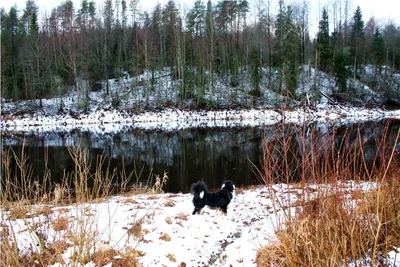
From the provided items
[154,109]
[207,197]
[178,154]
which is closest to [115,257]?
[207,197]

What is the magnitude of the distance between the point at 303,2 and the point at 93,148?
43914 millimetres

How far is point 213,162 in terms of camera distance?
43.6ft

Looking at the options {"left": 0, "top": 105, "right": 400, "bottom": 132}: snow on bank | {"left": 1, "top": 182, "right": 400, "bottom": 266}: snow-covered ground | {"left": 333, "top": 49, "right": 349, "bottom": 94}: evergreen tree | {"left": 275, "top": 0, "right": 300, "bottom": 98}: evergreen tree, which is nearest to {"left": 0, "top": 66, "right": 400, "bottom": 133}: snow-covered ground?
{"left": 0, "top": 105, "right": 400, "bottom": 132}: snow on bank

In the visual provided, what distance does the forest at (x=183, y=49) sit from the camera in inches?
1398

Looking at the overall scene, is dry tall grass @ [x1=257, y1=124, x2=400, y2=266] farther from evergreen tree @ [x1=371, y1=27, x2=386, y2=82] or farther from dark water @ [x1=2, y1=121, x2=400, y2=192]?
evergreen tree @ [x1=371, y1=27, x2=386, y2=82]

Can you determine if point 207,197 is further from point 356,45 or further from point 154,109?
point 356,45

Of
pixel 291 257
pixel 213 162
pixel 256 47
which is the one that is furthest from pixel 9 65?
pixel 291 257

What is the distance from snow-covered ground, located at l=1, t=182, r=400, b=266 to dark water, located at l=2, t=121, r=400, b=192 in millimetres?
2875

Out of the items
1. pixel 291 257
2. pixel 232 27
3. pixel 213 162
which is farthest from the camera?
pixel 232 27

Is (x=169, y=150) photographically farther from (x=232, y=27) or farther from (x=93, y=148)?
(x=232, y=27)

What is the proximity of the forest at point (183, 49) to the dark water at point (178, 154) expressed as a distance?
1435 cm

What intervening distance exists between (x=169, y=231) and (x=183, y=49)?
34.2 meters

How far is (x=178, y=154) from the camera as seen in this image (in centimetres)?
1513

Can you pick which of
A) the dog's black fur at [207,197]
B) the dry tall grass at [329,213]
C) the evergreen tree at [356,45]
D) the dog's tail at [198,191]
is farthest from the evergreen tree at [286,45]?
the dry tall grass at [329,213]
